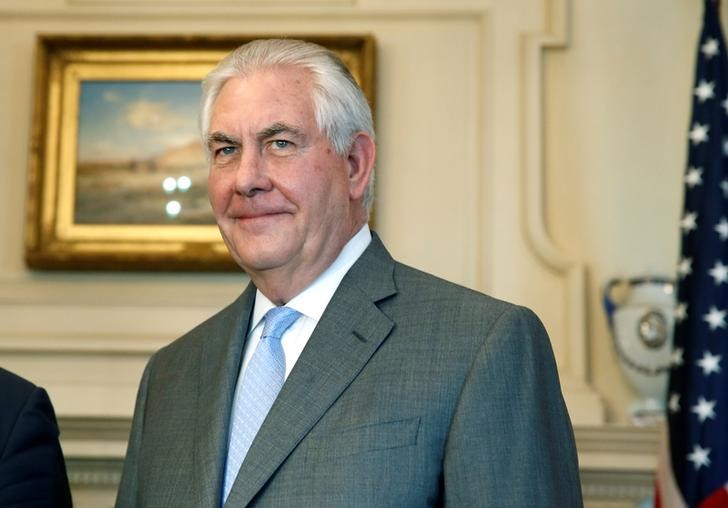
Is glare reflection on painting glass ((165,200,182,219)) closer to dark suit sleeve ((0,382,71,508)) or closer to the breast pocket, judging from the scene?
dark suit sleeve ((0,382,71,508))

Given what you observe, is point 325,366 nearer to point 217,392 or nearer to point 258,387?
point 258,387

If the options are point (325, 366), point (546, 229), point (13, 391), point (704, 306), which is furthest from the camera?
point (546, 229)

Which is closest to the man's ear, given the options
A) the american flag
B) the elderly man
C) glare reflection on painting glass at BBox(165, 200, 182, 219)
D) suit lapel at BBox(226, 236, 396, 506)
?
the elderly man

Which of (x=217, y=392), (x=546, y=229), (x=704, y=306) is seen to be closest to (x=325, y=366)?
(x=217, y=392)

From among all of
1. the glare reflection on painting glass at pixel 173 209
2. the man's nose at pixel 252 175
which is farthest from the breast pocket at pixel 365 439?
the glare reflection on painting glass at pixel 173 209

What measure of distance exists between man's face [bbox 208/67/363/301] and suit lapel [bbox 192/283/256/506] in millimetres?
136

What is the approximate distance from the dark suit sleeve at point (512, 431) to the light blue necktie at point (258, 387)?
0.40m

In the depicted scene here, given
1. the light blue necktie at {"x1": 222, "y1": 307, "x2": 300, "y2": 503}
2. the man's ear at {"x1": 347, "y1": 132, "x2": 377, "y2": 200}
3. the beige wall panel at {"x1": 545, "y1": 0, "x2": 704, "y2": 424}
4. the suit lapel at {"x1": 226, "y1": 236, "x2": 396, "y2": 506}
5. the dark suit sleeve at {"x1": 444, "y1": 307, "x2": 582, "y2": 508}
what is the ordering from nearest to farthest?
1. the dark suit sleeve at {"x1": 444, "y1": 307, "x2": 582, "y2": 508}
2. the suit lapel at {"x1": 226, "y1": 236, "x2": 396, "y2": 506}
3. the light blue necktie at {"x1": 222, "y1": 307, "x2": 300, "y2": 503}
4. the man's ear at {"x1": 347, "y1": 132, "x2": 377, "y2": 200}
5. the beige wall panel at {"x1": 545, "y1": 0, "x2": 704, "y2": 424}

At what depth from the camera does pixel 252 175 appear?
226 centimetres

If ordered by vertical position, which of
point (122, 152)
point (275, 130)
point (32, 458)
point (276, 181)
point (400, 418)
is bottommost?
point (32, 458)

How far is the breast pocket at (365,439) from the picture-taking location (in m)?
2.03

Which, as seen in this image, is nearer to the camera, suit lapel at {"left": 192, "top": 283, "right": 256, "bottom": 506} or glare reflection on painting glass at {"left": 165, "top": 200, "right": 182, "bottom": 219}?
suit lapel at {"left": 192, "top": 283, "right": 256, "bottom": 506}

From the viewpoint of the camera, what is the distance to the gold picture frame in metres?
4.60

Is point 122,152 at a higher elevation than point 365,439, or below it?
higher
